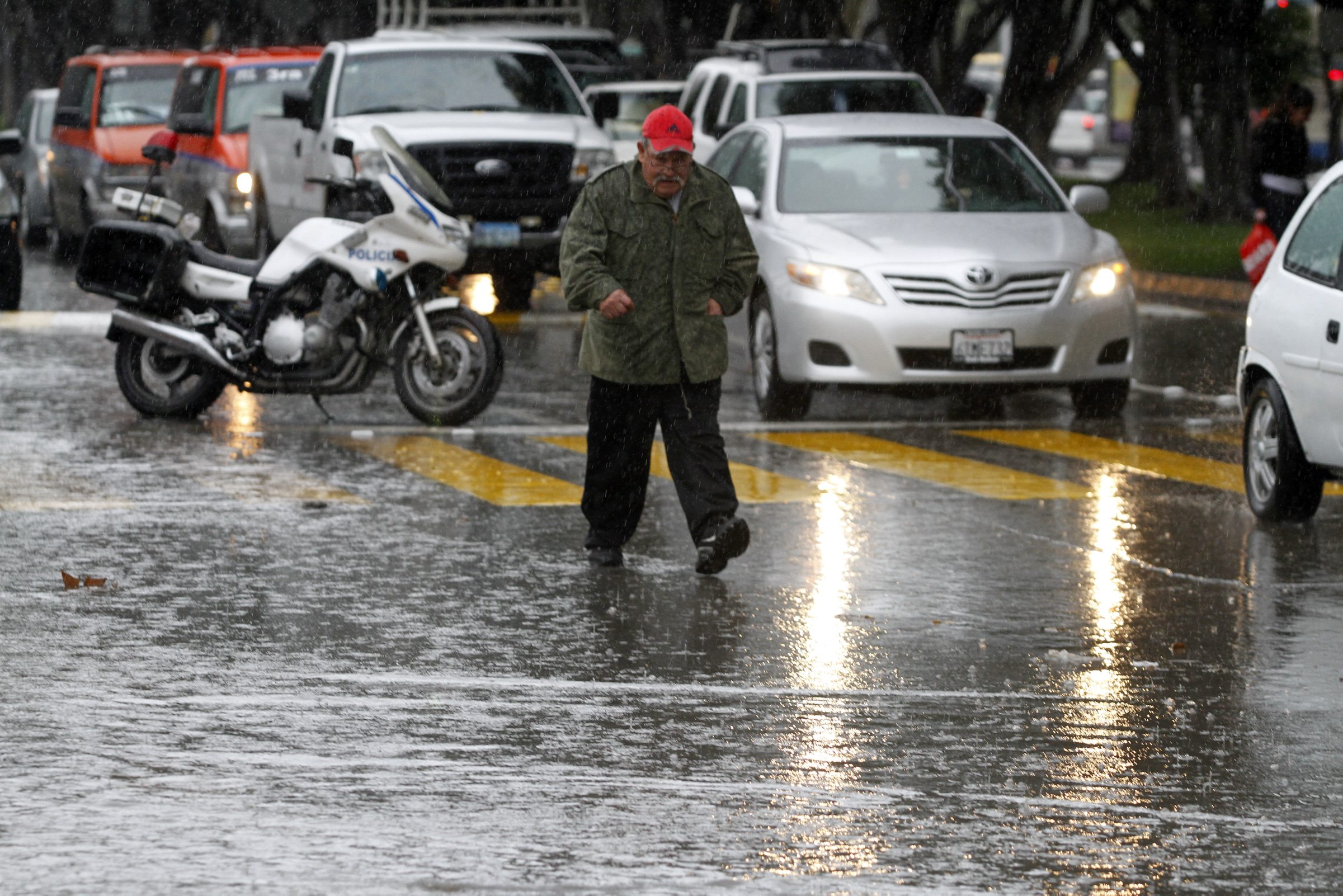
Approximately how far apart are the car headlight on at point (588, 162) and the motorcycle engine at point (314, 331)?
7.06 metres

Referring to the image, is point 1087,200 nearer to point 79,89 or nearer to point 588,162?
point 588,162

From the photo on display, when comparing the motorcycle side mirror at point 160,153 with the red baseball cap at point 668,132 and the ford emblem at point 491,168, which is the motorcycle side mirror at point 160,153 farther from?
the red baseball cap at point 668,132

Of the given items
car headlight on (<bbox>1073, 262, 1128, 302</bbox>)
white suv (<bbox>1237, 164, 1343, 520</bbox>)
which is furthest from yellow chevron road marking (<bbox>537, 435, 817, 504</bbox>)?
car headlight on (<bbox>1073, 262, 1128, 302</bbox>)

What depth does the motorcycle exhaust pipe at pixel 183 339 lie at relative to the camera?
13.3m

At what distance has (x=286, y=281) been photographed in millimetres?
13312

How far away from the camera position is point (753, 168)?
15.6 meters

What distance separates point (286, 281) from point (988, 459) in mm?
3760

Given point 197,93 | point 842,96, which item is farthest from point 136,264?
point 197,93

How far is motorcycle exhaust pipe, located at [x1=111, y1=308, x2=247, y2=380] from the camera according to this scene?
43.6ft

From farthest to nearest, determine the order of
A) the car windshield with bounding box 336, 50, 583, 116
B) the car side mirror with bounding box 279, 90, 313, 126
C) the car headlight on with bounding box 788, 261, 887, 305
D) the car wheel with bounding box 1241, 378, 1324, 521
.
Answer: the car windshield with bounding box 336, 50, 583, 116, the car side mirror with bounding box 279, 90, 313, 126, the car headlight on with bounding box 788, 261, 887, 305, the car wheel with bounding box 1241, 378, 1324, 521

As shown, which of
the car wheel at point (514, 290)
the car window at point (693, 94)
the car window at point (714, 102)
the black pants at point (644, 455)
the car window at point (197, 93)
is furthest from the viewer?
the car window at point (197, 93)

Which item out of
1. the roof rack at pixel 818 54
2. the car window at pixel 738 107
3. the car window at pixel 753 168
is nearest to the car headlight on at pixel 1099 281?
the car window at pixel 753 168

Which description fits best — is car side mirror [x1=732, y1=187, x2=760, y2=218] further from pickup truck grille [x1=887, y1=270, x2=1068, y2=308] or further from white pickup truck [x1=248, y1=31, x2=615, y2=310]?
white pickup truck [x1=248, y1=31, x2=615, y2=310]

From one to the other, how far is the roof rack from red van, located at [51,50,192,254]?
A: 238 inches
